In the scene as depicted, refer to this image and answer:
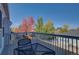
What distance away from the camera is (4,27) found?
5844mm

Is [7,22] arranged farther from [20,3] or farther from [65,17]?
[65,17]

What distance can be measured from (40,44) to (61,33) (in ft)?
0.99

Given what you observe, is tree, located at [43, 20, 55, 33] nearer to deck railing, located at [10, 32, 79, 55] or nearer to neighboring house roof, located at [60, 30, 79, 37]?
deck railing, located at [10, 32, 79, 55]

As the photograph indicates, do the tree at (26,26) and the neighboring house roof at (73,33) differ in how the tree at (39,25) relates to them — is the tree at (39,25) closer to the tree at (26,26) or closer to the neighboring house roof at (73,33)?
the tree at (26,26)

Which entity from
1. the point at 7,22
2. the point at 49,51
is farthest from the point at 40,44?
the point at 7,22

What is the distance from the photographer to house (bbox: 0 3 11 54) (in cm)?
584

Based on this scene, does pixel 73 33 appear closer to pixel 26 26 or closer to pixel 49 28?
pixel 49 28

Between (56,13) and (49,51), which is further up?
→ (56,13)

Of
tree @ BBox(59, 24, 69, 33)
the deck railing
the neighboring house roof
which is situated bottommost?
the deck railing

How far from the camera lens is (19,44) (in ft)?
19.3

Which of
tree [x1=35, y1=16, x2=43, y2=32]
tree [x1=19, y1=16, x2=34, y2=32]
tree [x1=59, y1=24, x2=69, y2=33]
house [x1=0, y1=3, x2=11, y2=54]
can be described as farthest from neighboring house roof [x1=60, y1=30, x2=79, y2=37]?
house [x1=0, y1=3, x2=11, y2=54]

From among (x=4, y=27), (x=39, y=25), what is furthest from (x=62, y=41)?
(x=4, y=27)

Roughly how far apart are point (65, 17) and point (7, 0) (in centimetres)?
76

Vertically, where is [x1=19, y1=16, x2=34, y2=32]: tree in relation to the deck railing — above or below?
above
